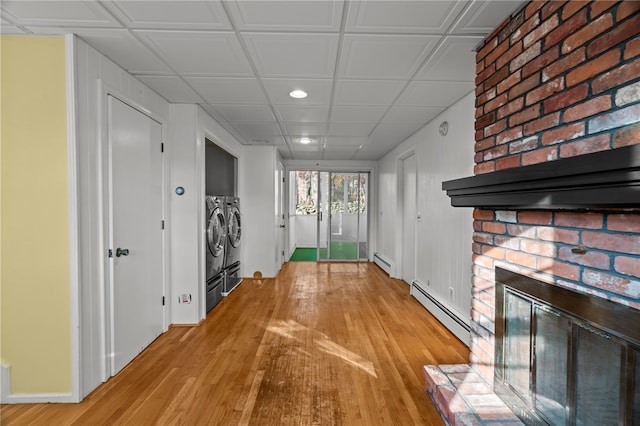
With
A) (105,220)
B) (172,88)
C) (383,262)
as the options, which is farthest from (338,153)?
(105,220)

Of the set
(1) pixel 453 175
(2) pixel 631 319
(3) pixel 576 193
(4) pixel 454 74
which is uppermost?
(4) pixel 454 74

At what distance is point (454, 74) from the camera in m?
2.40

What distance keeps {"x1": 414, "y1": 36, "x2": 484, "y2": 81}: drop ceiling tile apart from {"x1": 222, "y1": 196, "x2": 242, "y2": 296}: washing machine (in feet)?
9.80

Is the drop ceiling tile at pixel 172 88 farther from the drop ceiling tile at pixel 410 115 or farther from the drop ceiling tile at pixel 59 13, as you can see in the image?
the drop ceiling tile at pixel 410 115

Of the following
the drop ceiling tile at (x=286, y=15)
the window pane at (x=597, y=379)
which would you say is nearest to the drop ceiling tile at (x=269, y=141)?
the drop ceiling tile at (x=286, y=15)

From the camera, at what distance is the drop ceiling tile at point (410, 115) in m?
3.26

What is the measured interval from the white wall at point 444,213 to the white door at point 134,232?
2.82 meters

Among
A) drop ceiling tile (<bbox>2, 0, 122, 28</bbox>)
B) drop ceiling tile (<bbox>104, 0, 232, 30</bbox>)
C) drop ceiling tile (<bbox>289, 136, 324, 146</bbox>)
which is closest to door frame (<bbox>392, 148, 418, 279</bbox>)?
drop ceiling tile (<bbox>289, 136, 324, 146</bbox>)

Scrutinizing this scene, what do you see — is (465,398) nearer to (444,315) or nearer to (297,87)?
(444,315)

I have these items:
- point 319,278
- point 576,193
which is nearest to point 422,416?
point 576,193

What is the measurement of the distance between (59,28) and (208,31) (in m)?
0.89

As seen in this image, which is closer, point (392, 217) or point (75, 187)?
point (75, 187)

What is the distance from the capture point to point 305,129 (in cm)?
415

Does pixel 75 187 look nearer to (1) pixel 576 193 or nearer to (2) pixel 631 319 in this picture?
(1) pixel 576 193
